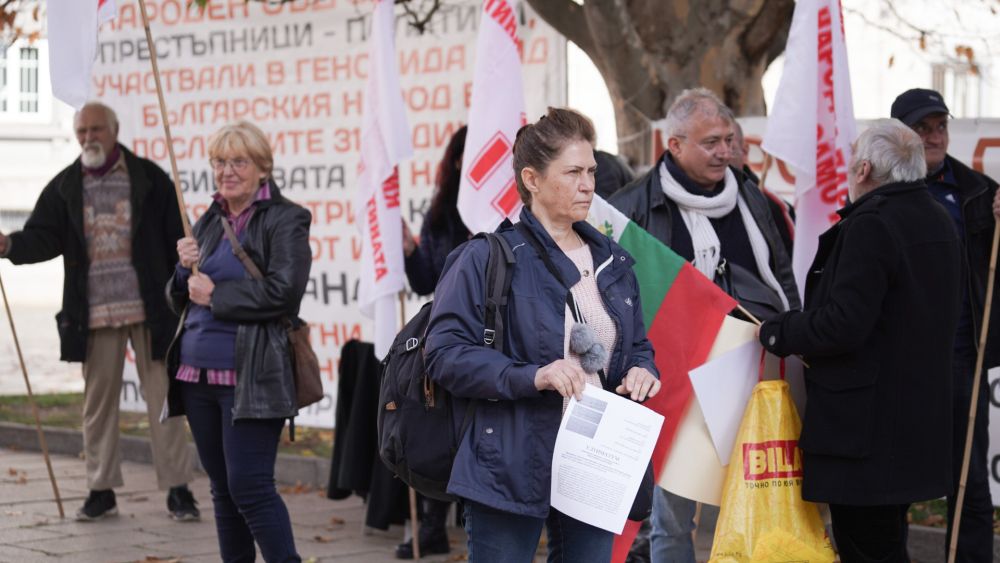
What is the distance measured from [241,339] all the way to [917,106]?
3.01 metres

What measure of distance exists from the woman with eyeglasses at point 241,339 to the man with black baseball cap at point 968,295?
8.72 feet

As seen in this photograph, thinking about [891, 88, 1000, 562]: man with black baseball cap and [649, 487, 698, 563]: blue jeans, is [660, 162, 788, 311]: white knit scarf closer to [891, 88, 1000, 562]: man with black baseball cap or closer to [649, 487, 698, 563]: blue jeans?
[891, 88, 1000, 562]: man with black baseball cap

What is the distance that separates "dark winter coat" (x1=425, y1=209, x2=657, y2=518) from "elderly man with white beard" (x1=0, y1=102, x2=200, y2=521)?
4.72m

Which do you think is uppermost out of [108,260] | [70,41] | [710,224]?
[70,41]

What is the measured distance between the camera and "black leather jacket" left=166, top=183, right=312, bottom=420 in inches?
230

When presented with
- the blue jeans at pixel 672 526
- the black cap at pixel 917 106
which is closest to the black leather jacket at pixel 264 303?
the blue jeans at pixel 672 526

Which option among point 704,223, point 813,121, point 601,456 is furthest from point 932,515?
point 601,456

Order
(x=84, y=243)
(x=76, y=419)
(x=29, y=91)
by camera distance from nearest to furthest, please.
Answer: (x=84, y=243)
(x=76, y=419)
(x=29, y=91)

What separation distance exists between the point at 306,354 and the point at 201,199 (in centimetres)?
494

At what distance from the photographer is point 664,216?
590 centimetres

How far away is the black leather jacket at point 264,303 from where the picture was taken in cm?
585

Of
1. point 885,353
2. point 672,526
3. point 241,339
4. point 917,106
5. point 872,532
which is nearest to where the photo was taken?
point 885,353

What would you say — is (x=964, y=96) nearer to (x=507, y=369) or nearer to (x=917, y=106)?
(x=917, y=106)

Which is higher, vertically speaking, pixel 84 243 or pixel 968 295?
pixel 84 243
